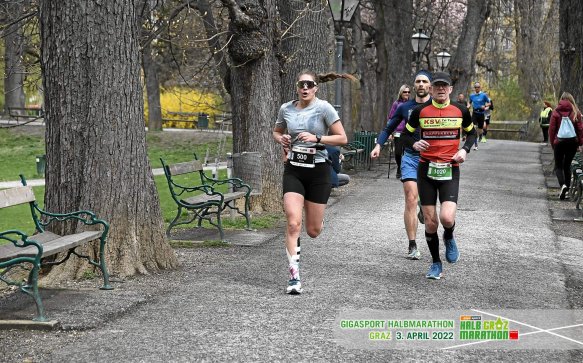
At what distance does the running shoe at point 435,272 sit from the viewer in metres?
8.72

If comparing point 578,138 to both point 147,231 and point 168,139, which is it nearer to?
point 147,231

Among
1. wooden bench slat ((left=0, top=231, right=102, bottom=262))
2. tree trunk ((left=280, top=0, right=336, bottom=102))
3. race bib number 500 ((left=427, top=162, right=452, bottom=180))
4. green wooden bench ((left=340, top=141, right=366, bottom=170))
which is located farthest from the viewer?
green wooden bench ((left=340, top=141, right=366, bottom=170))

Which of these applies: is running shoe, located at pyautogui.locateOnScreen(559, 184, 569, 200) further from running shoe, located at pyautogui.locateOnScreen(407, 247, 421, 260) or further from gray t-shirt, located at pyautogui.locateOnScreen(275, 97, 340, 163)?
gray t-shirt, located at pyautogui.locateOnScreen(275, 97, 340, 163)

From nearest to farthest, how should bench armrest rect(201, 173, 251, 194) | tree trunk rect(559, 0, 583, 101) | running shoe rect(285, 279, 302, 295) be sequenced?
running shoe rect(285, 279, 302, 295) < bench armrest rect(201, 173, 251, 194) < tree trunk rect(559, 0, 583, 101)

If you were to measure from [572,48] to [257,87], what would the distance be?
994cm

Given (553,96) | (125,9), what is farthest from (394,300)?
(553,96)

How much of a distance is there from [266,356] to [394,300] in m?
1.99

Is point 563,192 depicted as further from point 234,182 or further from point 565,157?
point 234,182

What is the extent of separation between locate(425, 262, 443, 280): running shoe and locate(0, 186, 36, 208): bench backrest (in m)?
3.37

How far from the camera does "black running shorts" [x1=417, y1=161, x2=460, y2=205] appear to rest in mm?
8727

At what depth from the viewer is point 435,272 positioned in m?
8.74

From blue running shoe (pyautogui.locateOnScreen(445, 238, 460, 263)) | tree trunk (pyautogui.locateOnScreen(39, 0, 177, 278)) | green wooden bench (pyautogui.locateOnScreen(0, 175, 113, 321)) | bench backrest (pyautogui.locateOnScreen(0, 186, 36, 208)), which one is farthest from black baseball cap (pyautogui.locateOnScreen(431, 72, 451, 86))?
bench backrest (pyautogui.locateOnScreen(0, 186, 36, 208))

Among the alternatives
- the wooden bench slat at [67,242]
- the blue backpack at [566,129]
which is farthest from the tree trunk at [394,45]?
the wooden bench slat at [67,242]

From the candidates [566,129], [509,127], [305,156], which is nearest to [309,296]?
[305,156]
